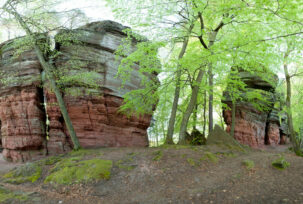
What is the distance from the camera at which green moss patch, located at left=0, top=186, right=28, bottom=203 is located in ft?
16.1

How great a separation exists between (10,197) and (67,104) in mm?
7208

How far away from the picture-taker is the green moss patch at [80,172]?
20.5ft

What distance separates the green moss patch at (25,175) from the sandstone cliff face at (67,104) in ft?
13.0

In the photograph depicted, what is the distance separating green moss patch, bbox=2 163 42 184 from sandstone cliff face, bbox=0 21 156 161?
395cm

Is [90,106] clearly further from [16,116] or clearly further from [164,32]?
[164,32]

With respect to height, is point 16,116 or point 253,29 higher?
point 253,29

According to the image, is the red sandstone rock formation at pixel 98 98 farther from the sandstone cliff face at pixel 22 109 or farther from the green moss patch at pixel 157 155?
the green moss patch at pixel 157 155

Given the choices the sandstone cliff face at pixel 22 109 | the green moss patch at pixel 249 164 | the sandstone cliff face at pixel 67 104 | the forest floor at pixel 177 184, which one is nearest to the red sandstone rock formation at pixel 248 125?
the sandstone cliff face at pixel 67 104

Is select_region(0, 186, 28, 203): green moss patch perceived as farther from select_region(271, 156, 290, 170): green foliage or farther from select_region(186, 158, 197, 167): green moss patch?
select_region(271, 156, 290, 170): green foliage

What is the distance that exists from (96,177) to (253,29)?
7534 mm

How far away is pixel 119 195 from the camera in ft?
17.8

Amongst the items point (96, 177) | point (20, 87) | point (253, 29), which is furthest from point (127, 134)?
point (253, 29)

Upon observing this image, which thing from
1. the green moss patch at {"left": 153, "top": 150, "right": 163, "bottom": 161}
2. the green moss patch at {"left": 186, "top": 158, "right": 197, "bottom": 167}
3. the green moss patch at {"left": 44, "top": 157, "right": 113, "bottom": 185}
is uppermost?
the green moss patch at {"left": 153, "top": 150, "right": 163, "bottom": 161}

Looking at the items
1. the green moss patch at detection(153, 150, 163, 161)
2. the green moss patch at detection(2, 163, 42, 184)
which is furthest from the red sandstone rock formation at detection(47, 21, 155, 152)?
the green moss patch at detection(153, 150, 163, 161)
